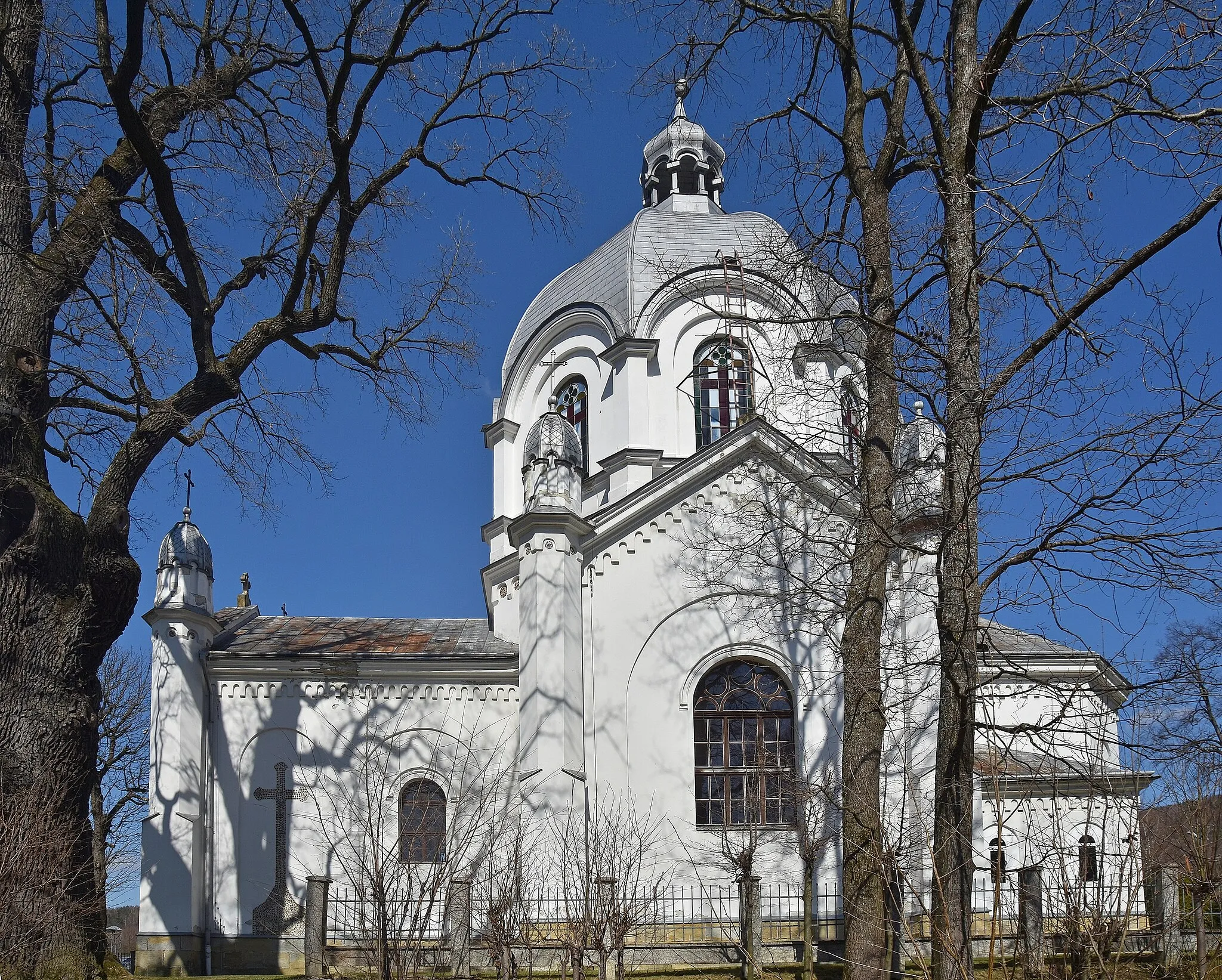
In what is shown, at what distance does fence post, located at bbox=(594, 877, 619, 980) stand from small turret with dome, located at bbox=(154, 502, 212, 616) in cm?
831

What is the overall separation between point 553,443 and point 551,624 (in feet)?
8.80

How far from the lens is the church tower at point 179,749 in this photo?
17.2 metres

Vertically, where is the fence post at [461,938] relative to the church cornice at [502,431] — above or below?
A: below

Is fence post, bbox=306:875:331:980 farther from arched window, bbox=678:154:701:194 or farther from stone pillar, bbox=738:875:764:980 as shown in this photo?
arched window, bbox=678:154:701:194

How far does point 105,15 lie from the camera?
12.6 meters

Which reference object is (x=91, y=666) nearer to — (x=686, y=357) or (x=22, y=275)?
(x=22, y=275)

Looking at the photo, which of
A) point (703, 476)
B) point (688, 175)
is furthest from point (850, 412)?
point (688, 175)

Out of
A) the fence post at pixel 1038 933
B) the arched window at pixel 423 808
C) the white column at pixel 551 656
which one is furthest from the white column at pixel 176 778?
the fence post at pixel 1038 933

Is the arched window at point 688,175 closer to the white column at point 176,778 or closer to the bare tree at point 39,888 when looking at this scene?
the white column at point 176,778

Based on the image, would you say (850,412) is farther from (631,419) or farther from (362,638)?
(362,638)

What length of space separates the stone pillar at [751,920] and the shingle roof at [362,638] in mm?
5425

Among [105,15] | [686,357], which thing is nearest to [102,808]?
[686,357]

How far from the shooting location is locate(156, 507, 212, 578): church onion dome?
18.6 m

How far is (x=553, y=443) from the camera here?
1836 centimetres
